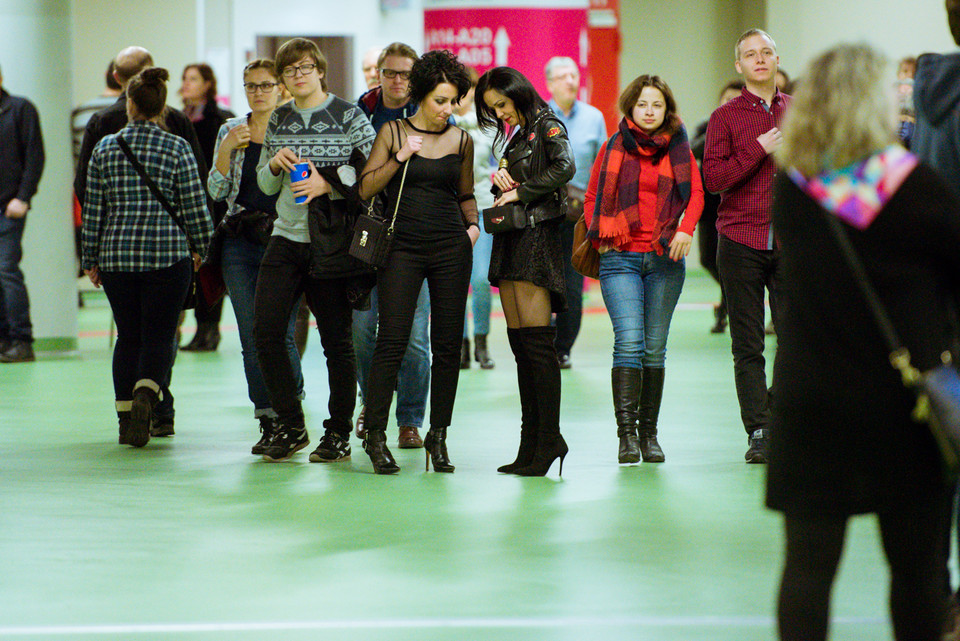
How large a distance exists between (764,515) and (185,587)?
6.35 feet

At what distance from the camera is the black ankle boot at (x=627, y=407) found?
5.42 metres

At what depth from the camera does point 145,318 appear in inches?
233

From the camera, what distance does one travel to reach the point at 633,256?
17.6 ft

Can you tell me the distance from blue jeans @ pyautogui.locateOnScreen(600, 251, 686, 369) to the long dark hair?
2.21ft

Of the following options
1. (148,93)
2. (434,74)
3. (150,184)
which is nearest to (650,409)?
(434,74)

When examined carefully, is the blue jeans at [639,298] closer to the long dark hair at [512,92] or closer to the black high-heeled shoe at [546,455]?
the black high-heeled shoe at [546,455]

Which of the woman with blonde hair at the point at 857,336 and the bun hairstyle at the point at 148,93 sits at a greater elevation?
the bun hairstyle at the point at 148,93

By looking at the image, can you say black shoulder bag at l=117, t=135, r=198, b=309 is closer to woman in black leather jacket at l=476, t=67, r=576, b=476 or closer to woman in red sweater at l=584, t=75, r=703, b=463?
woman in black leather jacket at l=476, t=67, r=576, b=476

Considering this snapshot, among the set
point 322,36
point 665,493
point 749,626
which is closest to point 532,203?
point 665,493

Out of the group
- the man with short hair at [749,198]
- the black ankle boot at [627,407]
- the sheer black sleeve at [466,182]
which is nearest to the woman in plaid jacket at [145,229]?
the sheer black sleeve at [466,182]

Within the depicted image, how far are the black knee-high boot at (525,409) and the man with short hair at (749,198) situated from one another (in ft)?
2.81

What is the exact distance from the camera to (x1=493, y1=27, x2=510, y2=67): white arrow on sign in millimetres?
13047

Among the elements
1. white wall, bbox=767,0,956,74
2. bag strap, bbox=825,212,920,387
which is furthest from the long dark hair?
white wall, bbox=767,0,956,74

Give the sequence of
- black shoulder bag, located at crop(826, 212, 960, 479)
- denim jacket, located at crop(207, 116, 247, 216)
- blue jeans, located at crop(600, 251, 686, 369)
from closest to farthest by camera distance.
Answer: black shoulder bag, located at crop(826, 212, 960, 479), blue jeans, located at crop(600, 251, 686, 369), denim jacket, located at crop(207, 116, 247, 216)
